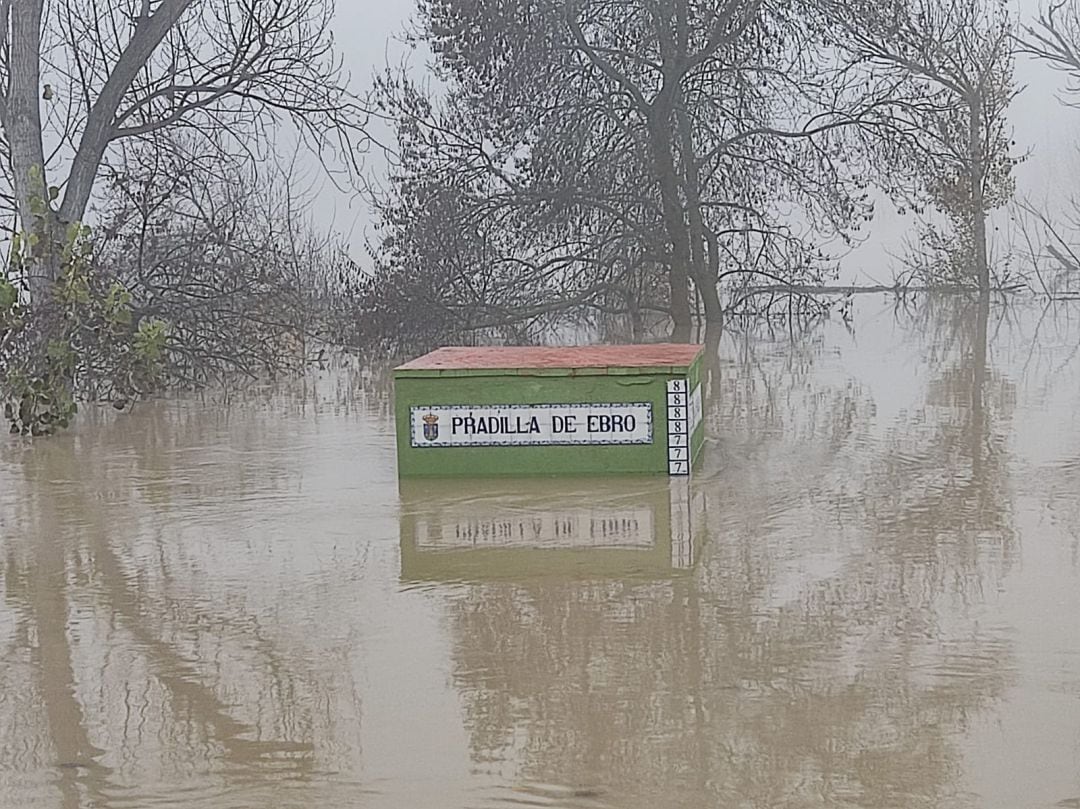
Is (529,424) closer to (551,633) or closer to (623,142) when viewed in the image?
(551,633)

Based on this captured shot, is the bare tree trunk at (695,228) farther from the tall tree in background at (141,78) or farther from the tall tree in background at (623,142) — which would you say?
the tall tree in background at (141,78)

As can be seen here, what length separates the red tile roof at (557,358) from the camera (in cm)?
809

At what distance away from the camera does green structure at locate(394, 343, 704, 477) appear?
798 cm

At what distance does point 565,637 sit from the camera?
4902 millimetres

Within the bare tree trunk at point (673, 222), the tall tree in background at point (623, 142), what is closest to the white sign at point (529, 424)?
the tall tree in background at point (623, 142)

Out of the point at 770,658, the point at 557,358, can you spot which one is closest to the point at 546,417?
the point at 557,358

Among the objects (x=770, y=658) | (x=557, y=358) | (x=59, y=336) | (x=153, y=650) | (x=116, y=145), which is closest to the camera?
(x=770, y=658)

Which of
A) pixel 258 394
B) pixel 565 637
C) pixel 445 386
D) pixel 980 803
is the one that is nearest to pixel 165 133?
pixel 258 394

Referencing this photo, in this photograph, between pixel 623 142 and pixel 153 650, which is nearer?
pixel 153 650

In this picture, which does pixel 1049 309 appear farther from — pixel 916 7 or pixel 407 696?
pixel 407 696

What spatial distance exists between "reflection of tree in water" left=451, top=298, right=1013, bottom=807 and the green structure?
48 cm

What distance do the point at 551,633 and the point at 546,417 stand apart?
3.24 meters

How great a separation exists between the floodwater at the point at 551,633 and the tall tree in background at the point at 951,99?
44.2 ft

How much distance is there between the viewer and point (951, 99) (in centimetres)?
2422
